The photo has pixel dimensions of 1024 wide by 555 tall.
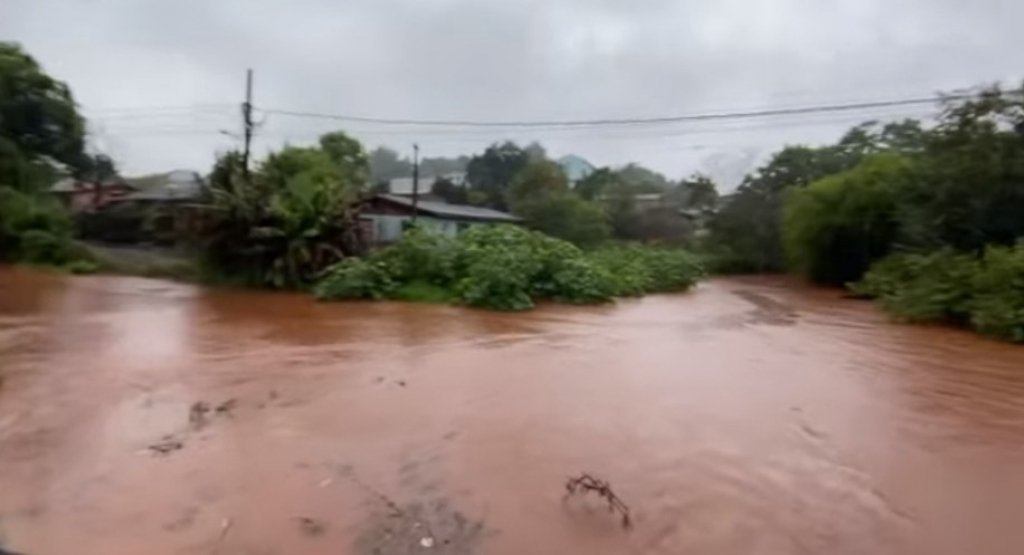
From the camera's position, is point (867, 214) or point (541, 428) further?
point (867, 214)

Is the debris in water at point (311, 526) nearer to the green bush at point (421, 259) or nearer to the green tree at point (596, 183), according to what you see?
the green bush at point (421, 259)

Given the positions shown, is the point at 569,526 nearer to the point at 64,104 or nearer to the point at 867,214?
the point at 867,214

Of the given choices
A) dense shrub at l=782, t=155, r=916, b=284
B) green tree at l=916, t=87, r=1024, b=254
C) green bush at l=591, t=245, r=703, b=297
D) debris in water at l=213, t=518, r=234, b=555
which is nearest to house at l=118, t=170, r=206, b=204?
green bush at l=591, t=245, r=703, b=297

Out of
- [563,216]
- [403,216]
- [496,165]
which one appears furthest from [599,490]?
[496,165]

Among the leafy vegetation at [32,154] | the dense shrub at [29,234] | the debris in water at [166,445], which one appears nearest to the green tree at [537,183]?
the leafy vegetation at [32,154]

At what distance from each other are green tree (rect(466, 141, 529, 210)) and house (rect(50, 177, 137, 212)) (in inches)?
617

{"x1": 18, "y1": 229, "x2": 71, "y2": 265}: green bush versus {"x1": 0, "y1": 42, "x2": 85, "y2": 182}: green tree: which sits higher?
{"x1": 0, "y1": 42, "x2": 85, "y2": 182}: green tree

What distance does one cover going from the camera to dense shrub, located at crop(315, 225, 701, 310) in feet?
50.1

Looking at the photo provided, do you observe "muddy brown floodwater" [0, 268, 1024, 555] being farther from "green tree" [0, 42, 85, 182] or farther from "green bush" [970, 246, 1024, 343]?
"green tree" [0, 42, 85, 182]

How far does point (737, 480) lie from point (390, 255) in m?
12.6

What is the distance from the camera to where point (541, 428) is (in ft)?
20.6

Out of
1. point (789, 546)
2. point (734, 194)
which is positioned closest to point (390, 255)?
point (789, 546)

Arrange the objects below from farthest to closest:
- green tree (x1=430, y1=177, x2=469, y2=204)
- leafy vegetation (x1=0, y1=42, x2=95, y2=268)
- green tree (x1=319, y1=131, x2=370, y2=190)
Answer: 1. green tree (x1=430, y1=177, x2=469, y2=204)
2. green tree (x1=319, y1=131, x2=370, y2=190)
3. leafy vegetation (x1=0, y1=42, x2=95, y2=268)

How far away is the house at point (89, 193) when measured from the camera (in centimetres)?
2830
